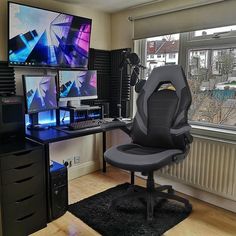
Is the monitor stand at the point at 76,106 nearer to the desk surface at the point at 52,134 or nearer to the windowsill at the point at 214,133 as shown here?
the desk surface at the point at 52,134

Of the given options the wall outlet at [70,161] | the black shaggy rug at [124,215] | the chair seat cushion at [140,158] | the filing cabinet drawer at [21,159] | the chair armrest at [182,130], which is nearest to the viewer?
the filing cabinet drawer at [21,159]

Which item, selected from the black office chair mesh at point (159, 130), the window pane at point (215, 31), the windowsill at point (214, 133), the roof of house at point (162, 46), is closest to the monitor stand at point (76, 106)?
the black office chair mesh at point (159, 130)

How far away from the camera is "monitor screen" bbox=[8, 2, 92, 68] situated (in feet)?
7.16

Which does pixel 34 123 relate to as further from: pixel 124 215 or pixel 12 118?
pixel 124 215

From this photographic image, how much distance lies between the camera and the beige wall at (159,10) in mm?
2117

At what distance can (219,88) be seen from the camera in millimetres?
2416

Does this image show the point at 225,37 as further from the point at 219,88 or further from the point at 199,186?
the point at 199,186

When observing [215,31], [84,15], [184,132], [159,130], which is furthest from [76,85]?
[215,31]

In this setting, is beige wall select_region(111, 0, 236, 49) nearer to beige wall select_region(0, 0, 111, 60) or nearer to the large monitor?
beige wall select_region(0, 0, 111, 60)

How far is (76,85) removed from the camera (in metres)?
2.62

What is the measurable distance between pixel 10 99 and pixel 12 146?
40cm

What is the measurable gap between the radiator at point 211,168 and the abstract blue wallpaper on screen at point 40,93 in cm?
148

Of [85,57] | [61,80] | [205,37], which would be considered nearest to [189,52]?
[205,37]

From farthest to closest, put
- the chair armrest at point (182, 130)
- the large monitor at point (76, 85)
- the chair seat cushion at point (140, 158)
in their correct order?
the large monitor at point (76, 85) → the chair armrest at point (182, 130) → the chair seat cushion at point (140, 158)
